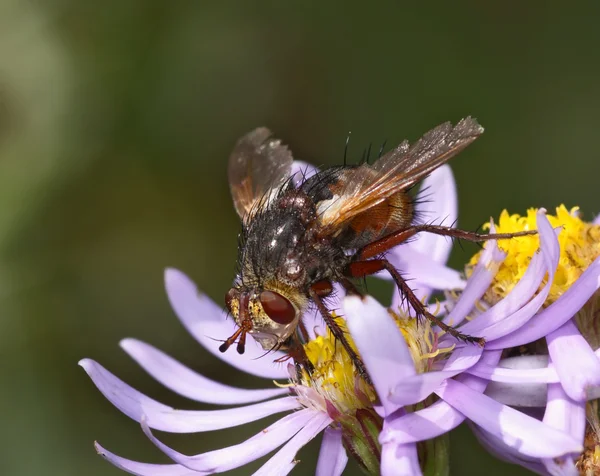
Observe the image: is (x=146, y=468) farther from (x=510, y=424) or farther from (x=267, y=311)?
(x=510, y=424)

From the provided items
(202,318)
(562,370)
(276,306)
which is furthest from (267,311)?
(202,318)

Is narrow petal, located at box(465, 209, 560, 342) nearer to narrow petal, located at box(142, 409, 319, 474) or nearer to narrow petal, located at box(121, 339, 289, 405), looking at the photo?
narrow petal, located at box(142, 409, 319, 474)

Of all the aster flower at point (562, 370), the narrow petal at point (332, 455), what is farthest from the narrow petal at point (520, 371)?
the narrow petal at point (332, 455)

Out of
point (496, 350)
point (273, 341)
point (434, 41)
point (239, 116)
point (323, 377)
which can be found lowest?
point (496, 350)

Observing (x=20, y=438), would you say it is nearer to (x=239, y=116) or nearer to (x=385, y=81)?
(x=239, y=116)

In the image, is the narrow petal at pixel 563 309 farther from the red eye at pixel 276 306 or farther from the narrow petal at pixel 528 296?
the red eye at pixel 276 306

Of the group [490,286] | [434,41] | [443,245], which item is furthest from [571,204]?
[490,286]

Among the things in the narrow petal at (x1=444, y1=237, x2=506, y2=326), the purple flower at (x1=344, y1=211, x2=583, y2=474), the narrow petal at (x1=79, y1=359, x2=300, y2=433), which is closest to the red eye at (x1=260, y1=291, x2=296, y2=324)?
the purple flower at (x1=344, y1=211, x2=583, y2=474)
